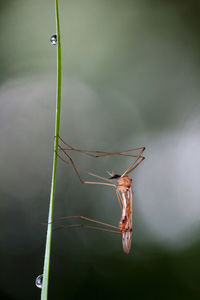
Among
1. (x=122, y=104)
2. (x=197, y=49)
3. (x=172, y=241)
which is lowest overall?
(x=172, y=241)

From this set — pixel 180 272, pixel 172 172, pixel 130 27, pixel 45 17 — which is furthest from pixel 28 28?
pixel 180 272

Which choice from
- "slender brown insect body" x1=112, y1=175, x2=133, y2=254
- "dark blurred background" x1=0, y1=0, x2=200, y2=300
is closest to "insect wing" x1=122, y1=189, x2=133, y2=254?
"slender brown insect body" x1=112, y1=175, x2=133, y2=254

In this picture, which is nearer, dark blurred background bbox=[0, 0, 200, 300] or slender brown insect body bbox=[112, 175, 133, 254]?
slender brown insect body bbox=[112, 175, 133, 254]

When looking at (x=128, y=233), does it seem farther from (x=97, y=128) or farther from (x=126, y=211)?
(x=97, y=128)

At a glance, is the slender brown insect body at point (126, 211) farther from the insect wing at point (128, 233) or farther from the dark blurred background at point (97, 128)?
the dark blurred background at point (97, 128)

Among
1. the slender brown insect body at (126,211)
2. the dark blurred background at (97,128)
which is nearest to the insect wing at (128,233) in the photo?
the slender brown insect body at (126,211)

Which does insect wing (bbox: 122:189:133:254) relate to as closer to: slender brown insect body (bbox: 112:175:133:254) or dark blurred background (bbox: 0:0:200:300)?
slender brown insect body (bbox: 112:175:133:254)

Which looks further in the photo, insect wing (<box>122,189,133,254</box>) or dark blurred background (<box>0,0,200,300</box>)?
dark blurred background (<box>0,0,200,300</box>)

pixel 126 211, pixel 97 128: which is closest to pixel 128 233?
pixel 126 211

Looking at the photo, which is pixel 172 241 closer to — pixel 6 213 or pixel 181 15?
pixel 6 213
